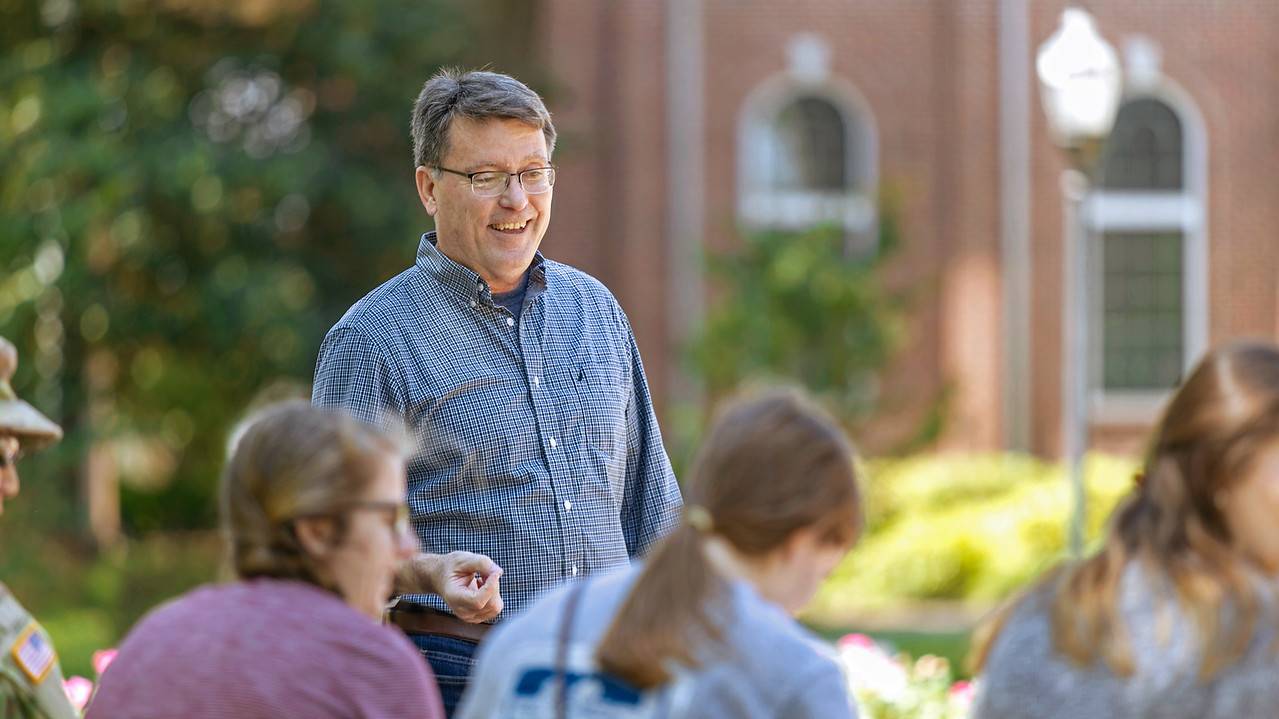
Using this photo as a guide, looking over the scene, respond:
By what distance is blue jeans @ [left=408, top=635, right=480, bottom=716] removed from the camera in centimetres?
320

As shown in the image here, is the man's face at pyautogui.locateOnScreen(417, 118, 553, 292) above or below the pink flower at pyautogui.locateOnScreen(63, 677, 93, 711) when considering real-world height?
above

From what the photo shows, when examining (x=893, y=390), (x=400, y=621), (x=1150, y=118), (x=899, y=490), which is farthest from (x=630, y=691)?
(x=1150, y=118)

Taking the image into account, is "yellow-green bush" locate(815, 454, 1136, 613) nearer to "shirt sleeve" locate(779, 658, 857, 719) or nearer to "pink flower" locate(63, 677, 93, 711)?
"pink flower" locate(63, 677, 93, 711)

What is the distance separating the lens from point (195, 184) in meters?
13.5

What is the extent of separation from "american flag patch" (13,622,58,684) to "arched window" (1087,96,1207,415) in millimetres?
17292

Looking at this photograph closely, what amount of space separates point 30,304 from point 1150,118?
1228 cm

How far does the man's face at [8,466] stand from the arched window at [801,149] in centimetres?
1532

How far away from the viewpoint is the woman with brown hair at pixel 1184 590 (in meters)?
2.17

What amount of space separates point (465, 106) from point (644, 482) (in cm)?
87

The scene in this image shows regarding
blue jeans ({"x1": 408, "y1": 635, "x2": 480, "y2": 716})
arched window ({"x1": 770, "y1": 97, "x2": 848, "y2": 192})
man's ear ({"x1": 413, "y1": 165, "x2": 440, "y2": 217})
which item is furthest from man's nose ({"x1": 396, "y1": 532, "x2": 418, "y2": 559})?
arched window ({"x1": 770, "y1": 97, "x2": 848, "y2": 192})

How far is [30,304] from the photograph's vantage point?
1326 centimetres

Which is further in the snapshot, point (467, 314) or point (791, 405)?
point (467, 314)

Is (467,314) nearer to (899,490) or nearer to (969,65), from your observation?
(899,490)

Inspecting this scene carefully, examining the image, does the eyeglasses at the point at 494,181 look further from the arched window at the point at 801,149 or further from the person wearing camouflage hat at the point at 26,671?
the arched window at the point at 801,149
